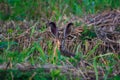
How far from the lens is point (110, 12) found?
19.9ft

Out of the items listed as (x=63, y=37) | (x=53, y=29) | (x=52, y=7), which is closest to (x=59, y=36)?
(x=63, y=37)

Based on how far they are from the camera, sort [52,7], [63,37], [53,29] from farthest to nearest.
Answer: [52,7]
[63,37]
[53,29]

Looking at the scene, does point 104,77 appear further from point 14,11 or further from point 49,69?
point 14,11

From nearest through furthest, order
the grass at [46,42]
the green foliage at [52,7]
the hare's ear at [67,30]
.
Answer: the grass at [46,42] → the hare's ear at [67,30] → the green foliage at [52,7]

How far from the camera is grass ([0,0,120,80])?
3.94 m

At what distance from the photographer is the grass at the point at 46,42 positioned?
155 inches

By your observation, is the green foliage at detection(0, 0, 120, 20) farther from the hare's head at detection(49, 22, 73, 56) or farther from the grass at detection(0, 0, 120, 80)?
the hare's head at detection(49, 22, 73, 56)

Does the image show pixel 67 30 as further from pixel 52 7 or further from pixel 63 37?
pixel 52 7

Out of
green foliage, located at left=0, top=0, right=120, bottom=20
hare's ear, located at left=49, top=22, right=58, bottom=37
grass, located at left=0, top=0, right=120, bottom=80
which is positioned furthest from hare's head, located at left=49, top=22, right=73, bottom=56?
green foliage, located at left=0, top=0, right=120, bottom=20

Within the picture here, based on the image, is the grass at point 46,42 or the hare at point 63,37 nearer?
the grass at point 46,42

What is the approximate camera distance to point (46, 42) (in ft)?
17.1

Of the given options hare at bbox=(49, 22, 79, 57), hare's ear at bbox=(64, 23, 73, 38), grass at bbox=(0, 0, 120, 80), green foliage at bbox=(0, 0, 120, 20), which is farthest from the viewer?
green foliage at bbox=(0, 0, 120, 20)

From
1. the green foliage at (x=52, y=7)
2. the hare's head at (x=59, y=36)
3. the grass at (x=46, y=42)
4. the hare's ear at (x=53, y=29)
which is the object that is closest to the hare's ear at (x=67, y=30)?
the hare's head at (x=59, y=36)

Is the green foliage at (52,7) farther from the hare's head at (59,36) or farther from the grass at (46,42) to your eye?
the hare's head at (59,36)
